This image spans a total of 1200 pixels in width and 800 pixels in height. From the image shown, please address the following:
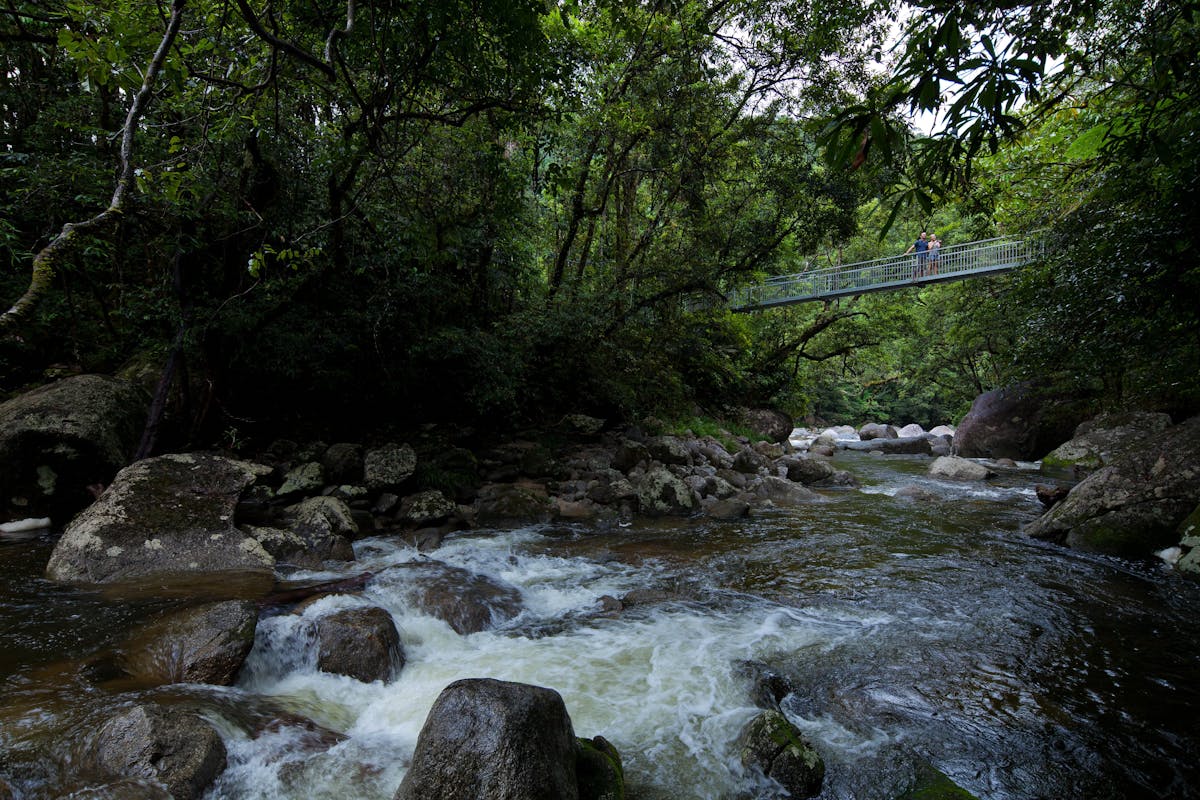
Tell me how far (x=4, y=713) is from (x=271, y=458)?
5480 mm

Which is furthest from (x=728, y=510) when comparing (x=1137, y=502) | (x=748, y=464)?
(x=1137, y=502)

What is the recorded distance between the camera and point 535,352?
10.6m

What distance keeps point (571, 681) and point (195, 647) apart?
2333mm

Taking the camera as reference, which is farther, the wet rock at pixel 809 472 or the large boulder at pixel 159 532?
the wet rock at pixel 809 472

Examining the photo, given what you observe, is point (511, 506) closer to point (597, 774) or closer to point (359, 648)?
point (359, 648)

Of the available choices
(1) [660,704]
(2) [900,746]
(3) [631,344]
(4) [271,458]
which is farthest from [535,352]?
(2) [900,746]

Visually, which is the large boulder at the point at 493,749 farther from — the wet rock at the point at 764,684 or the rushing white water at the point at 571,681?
the wet rock at the point at 764,684

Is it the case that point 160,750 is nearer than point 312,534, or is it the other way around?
point 160,750

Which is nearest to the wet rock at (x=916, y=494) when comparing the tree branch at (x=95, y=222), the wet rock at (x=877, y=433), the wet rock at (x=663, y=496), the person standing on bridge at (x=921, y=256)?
the wet rock at (x=663, y=496)

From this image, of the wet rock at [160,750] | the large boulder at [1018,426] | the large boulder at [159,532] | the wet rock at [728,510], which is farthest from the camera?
the large boulder at [1018,426]

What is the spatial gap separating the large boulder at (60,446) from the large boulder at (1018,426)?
17298mm

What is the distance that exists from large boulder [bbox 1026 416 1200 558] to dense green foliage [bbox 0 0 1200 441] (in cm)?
79

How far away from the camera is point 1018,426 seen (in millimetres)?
14891

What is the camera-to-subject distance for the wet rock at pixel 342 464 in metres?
7.86
